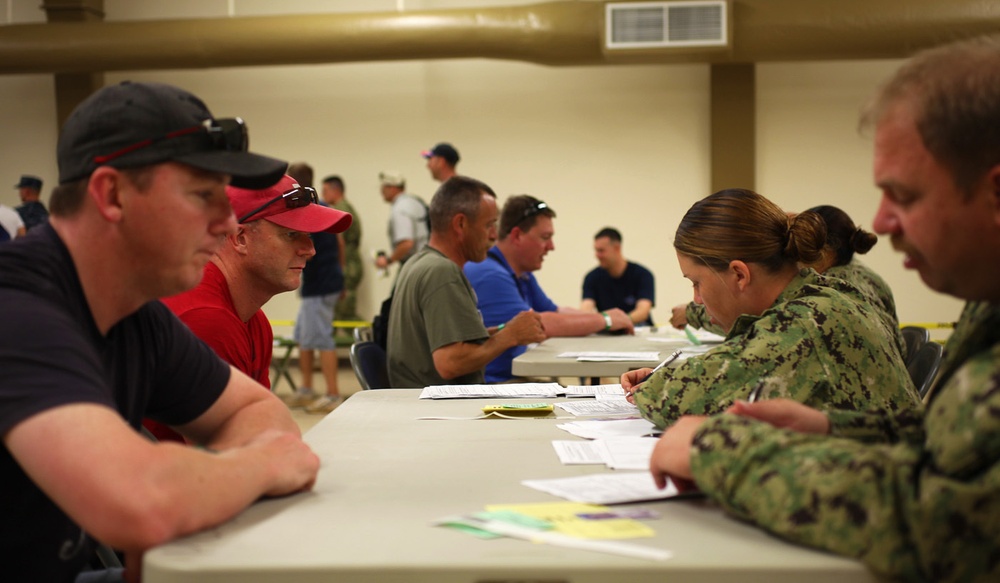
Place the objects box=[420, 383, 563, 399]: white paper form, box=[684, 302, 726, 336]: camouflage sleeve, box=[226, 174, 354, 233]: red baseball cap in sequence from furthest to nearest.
→ box=[684, 302, 726, 336]: camouflage sleeve < box=[420, 383, 563, 399]: white paper form < box=[226, 174, 354, 233]: red baseball cap

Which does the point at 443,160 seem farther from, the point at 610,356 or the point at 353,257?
the point at 610,356

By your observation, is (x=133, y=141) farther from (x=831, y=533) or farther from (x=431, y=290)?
(x=431, y=290)

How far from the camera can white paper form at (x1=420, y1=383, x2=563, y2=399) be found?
8.25ft

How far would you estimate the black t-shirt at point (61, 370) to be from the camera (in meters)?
1.16

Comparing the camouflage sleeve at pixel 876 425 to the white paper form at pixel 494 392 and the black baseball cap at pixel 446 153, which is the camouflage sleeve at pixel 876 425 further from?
the black baseball cap at pixel 446 153

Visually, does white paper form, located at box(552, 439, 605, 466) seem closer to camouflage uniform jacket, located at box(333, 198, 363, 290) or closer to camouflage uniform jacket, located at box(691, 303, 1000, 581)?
camouflage uniform jacket, located at box(691, 303, 1000, 581)

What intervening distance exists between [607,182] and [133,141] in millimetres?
6880

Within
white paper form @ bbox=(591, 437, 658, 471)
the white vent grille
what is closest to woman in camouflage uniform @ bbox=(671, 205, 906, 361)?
white paper form @ bbox=(591, 437, 658, 471)

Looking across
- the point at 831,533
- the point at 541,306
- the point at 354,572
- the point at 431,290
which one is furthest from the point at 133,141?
the point at 541,306

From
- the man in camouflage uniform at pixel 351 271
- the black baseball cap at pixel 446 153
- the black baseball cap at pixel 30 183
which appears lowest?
the man in camouflage uniform at pixel 351 271

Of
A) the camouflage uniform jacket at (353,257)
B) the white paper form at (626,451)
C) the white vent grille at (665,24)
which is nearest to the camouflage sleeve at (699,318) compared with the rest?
the white paper form at (626,451)

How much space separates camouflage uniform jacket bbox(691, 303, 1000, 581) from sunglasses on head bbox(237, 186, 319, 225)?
4.84 feet

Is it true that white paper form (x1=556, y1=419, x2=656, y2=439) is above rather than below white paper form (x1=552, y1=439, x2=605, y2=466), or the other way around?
below

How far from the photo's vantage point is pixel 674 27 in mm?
6828
